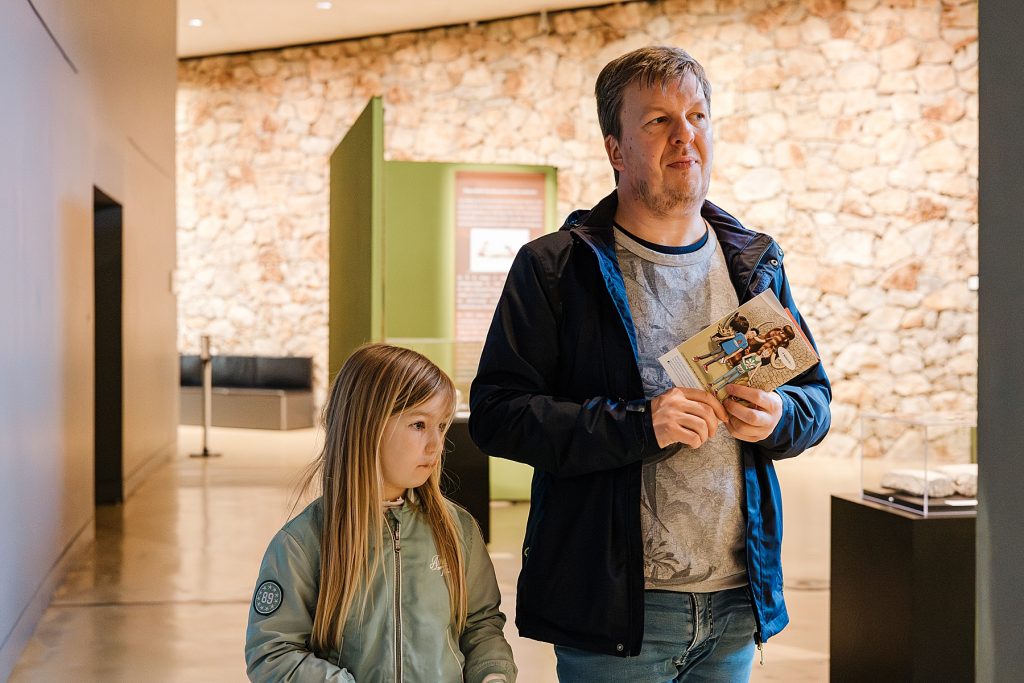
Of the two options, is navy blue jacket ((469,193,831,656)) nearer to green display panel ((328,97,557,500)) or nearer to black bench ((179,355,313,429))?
green display panel ((328,97,557,500))

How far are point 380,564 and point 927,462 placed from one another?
207 centimetres

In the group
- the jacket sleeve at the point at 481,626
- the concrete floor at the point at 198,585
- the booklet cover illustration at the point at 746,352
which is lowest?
the concrete floor at the point at 198,585

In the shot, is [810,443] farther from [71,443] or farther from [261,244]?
[261,244]

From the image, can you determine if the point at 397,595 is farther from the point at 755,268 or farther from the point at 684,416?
the point at 755,268

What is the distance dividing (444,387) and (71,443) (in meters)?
4.18

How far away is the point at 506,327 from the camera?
1663 mm

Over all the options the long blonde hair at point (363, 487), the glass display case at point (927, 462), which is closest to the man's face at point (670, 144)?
the long blonde hair at point (363, 487)

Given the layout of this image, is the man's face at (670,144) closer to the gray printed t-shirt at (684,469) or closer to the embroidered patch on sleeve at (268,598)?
the gray printed t-shirt at (684,469)

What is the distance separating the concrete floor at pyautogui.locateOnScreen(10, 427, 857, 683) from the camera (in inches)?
157

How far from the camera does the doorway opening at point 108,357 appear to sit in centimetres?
740

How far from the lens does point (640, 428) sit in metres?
1.56

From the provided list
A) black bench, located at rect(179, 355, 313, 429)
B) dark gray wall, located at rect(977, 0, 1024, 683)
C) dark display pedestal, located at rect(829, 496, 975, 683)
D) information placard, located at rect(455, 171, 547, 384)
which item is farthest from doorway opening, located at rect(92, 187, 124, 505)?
dark gray wall, located at rect(977, 0, 1024, 683)

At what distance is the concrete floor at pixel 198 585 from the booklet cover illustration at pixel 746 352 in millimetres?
897

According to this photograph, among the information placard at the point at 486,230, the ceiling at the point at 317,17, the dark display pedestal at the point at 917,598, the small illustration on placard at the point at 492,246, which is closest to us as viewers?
the dark display pedestal at the point at 917,598
